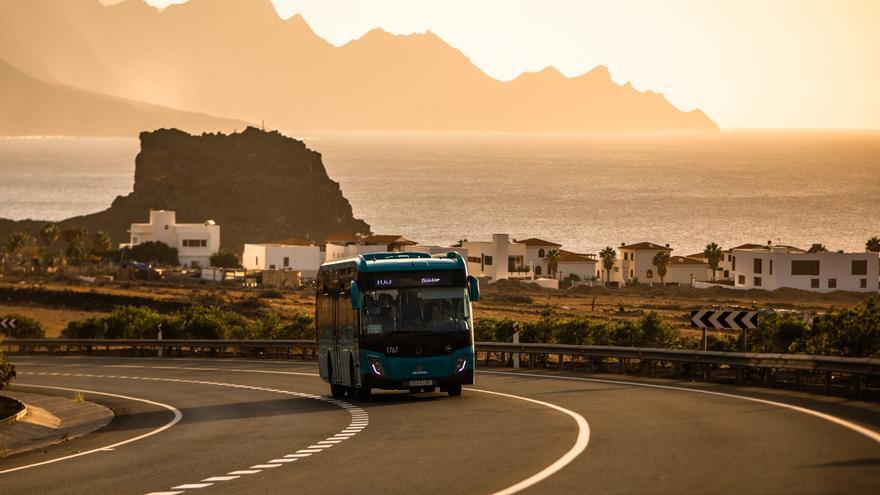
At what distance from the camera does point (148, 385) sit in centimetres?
4081

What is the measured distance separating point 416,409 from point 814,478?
12.8 m

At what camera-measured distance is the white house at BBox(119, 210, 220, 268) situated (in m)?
159

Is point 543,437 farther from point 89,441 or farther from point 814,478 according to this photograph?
point 89,441

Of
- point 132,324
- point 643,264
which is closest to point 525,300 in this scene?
point 643,264

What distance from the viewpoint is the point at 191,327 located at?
65000 mm

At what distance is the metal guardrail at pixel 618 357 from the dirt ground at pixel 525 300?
74.2 ft

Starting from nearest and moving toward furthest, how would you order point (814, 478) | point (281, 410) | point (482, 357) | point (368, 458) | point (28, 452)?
point (814, 478), point (368, 458), point (28, 452), point (281, 410), point (482, 357)

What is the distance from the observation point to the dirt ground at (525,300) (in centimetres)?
9731

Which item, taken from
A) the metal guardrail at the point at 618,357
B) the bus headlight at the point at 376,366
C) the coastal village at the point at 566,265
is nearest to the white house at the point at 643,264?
the coastal village at the point at 566,265

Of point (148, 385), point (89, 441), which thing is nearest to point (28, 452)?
point (89, 441)

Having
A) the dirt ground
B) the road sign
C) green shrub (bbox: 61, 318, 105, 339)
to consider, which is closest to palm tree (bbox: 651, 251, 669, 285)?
the dirt ground

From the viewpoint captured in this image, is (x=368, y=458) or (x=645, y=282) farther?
(x=645, y=282)

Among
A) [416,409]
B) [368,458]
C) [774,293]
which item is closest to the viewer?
[368,458]

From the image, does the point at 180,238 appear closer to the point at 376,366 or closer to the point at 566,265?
the point at 566,265
